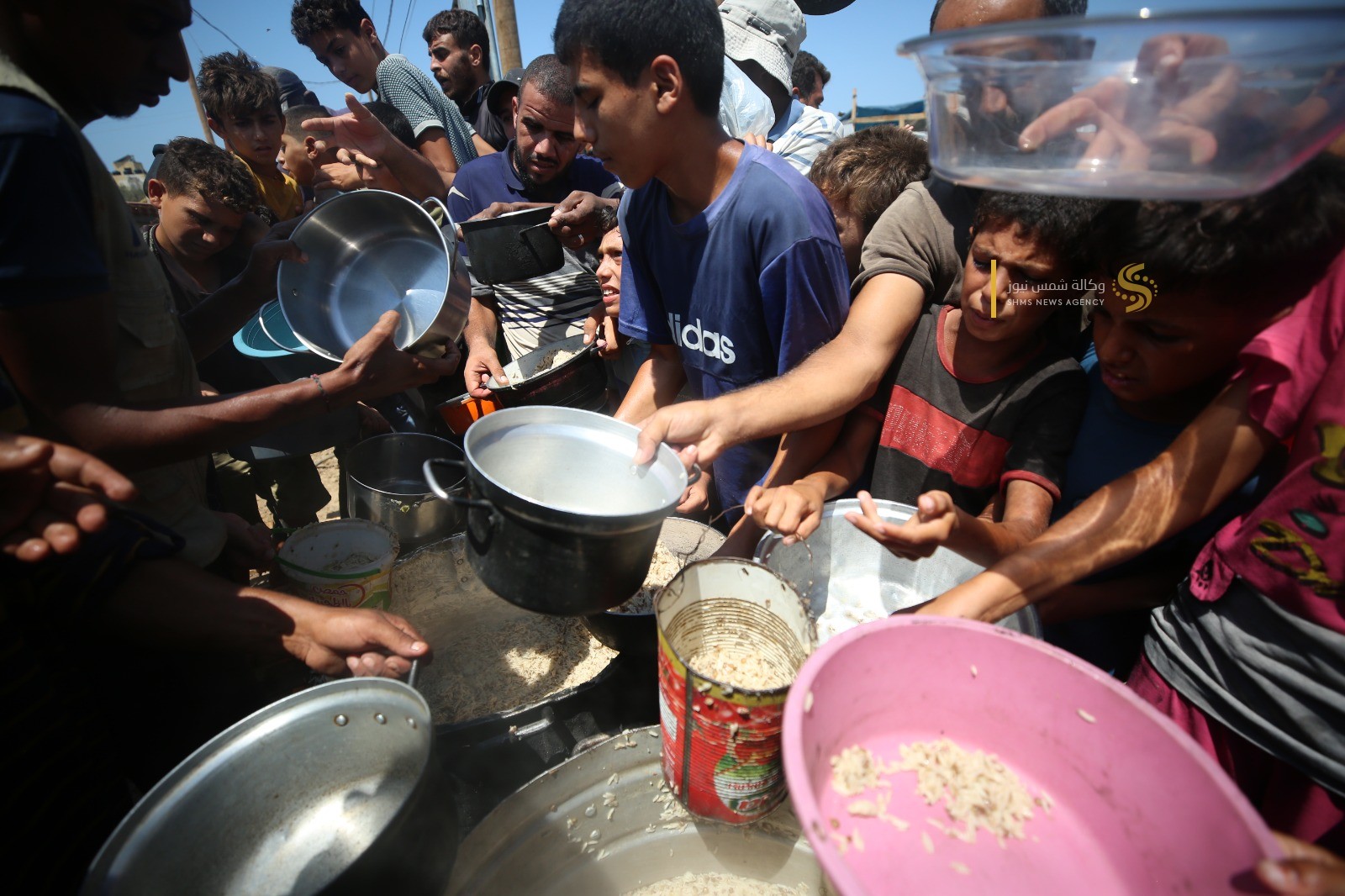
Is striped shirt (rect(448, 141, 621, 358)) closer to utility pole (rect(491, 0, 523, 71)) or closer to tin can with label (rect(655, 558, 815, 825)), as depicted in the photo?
tin can with label (rect(655, 558, 815, 825))

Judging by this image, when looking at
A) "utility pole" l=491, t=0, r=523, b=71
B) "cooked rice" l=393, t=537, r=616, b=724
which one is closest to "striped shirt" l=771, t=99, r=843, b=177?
"cooked rice" l=393, t=537, r=616, b=724

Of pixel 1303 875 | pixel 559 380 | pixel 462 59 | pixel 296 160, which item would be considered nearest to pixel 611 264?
pixel 559 380

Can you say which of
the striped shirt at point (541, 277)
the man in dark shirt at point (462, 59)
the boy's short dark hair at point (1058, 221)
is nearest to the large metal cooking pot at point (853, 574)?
the boy's short dark hair at point (1058, 221)

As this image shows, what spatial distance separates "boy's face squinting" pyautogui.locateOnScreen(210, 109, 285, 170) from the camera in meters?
4.48

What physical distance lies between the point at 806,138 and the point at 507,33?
595cm

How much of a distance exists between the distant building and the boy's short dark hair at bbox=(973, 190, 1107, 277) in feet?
55.6

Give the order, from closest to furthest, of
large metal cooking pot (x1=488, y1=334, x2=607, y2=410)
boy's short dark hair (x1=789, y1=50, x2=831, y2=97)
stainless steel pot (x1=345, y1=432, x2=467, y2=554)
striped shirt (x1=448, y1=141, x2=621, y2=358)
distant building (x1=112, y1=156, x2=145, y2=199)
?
1. stainless steel pot (x1=345, y1=432, x2=467, y2=554)
2. large metal cooking pot (x1=488, y1=334, x2=607, y2=410)
3. striped shirt (x1=448, y1=141, x2=621, y2=358)
4. boy's short dark hair (x1=789, y1=50, x2=831, y2=97)
5. distant building (x1=112, y1=156, x2=145, y2=199)

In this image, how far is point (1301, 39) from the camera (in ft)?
2.54

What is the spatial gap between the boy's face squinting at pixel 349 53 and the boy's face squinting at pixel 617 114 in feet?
13.7

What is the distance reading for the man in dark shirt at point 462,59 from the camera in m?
5.22

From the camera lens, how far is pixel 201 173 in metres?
3.18

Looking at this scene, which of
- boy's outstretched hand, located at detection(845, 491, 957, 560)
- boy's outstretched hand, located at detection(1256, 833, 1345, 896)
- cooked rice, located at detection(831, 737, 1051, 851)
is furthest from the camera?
boy's outstretched hand, located at detection(845, 491, 957, 560)

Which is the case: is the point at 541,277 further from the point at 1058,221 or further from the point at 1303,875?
the point at 1303,875

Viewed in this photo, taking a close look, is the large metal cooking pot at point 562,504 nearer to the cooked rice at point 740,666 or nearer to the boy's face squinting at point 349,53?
the cooked rice at point 740,666
